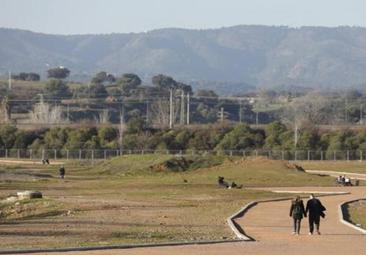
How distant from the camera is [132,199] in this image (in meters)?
54.3

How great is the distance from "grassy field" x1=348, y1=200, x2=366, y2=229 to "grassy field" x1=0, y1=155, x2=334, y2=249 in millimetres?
5136

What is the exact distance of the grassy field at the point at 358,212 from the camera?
133 feet

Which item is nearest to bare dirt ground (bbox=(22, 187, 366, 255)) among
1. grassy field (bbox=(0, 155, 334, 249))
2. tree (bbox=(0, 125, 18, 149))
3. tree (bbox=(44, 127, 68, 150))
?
grassy field (bbox=(0, 155, 334, 249))

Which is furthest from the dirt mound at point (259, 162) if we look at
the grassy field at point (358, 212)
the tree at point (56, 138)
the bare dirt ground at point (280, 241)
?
the tree at point (56, 138)

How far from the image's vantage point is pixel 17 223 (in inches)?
1542

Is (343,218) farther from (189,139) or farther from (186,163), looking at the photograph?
(189,139)

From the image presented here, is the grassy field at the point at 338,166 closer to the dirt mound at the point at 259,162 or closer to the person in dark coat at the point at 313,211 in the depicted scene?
the dirt mound at the point at 259,162

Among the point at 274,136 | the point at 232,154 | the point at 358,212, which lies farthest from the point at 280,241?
the point at 274,136

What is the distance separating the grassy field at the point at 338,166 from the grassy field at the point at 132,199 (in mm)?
13390

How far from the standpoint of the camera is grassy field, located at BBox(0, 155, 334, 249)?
109 ft

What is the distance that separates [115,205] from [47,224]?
11.0m

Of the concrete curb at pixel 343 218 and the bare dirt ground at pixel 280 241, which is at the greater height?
the concrete curb at pixel 343 218

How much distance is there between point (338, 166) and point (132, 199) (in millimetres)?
51798

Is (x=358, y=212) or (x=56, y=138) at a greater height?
(x=56, y=138)
